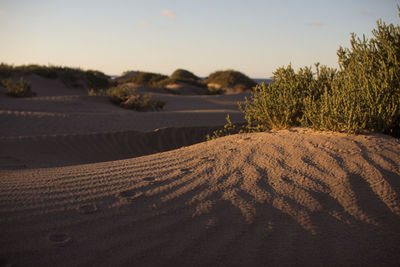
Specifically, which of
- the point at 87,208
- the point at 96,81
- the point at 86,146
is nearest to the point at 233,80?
the point at 96,81

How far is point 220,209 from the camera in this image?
2.50 m

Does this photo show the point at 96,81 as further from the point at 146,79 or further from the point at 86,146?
the point at 86,146

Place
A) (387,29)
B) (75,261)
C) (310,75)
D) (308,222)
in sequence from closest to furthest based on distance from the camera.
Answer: (75,261) < (308,222) < (387,29) < (310,75)

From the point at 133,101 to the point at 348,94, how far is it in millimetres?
10025

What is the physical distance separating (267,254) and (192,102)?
15572 millimetres

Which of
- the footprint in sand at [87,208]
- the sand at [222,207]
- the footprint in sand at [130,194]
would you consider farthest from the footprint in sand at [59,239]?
the footprint in sand at [130,194]

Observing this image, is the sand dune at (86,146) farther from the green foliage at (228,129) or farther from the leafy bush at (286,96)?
the leafy bush at (286,96)

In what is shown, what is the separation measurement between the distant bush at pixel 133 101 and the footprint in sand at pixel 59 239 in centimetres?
1053

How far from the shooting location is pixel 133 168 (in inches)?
131

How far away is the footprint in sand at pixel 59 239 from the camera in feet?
6.70

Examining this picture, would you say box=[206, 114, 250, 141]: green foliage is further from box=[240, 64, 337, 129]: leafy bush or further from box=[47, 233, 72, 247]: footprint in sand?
box=[47, 233, 72, 247]: footprint in sand

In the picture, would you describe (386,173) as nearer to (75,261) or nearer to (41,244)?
(75,261)

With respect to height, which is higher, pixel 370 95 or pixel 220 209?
pixel 370 95

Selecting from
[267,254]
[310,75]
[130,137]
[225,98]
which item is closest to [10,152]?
[130,137]
